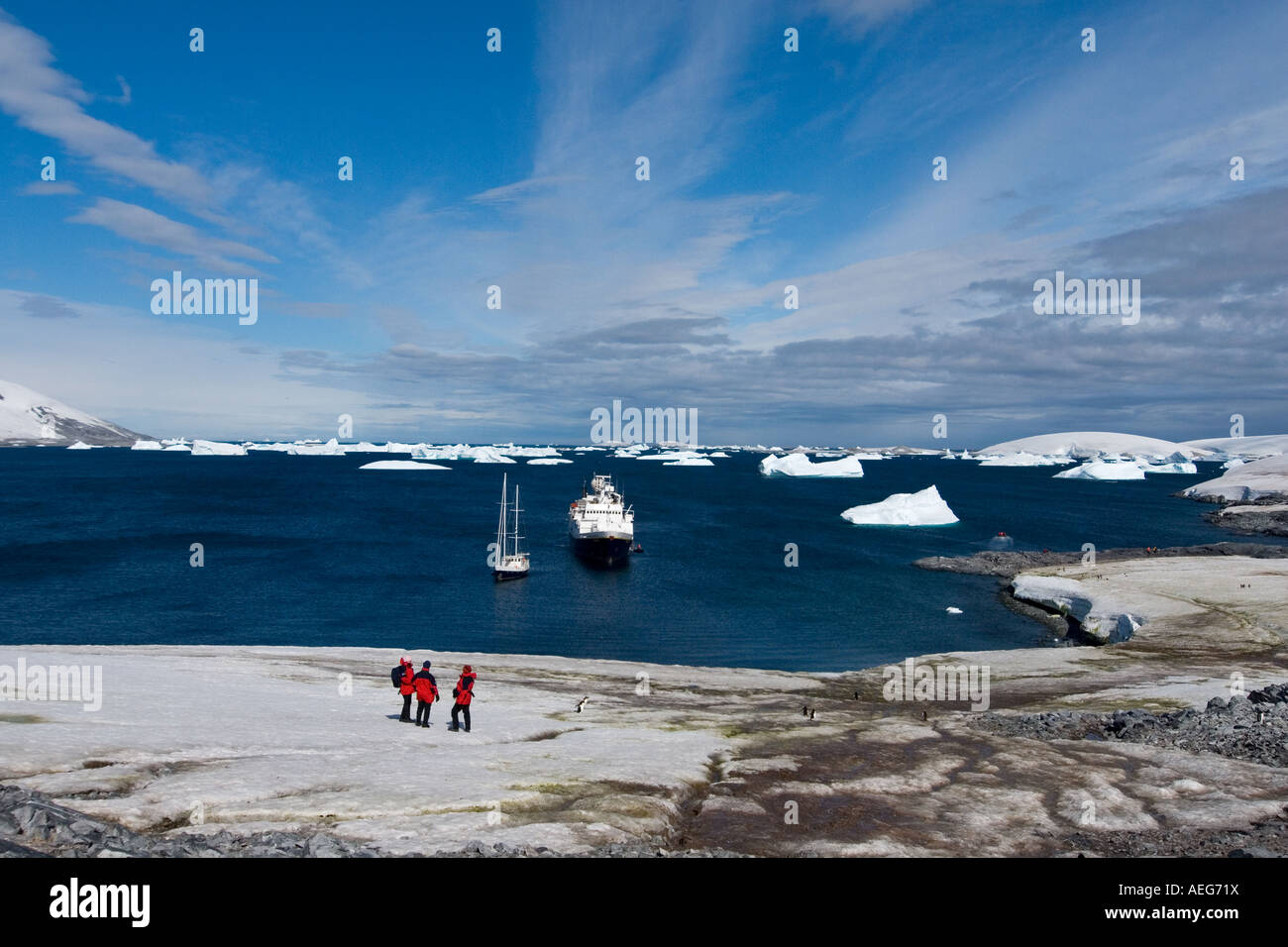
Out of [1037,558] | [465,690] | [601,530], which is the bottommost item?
[1037,558]

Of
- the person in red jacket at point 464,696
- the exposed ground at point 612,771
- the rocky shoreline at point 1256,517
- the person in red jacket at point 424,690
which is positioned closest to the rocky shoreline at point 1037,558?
the rocky shoreline at point 1256,517

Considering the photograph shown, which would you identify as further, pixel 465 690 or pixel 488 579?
pixel 488 579

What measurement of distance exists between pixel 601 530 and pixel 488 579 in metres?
15.1

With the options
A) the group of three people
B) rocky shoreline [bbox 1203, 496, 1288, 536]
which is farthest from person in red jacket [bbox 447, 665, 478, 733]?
rocky shoreline [bbox 1203, 496, 1288, 536]

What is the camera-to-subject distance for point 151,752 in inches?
567

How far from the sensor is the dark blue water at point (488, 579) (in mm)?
50188

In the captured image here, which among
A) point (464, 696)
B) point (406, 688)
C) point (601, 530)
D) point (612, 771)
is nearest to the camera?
point (612, 771)

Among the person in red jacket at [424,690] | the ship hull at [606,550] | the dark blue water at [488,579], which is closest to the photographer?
the person in red jacket at [424,690]

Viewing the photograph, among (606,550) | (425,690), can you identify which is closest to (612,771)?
(425,690)

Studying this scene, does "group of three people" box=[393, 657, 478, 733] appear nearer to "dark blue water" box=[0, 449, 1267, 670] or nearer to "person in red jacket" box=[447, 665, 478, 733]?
"person in red jacket" box=[447, 665, 478, 733]

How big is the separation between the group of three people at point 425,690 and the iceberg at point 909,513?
101200 mm

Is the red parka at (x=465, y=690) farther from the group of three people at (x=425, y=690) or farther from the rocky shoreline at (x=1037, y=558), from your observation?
the rocky shoreline at (x=1037, y=558)

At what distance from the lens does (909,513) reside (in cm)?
11169

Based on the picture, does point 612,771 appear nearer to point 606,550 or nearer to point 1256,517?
point 606,550
